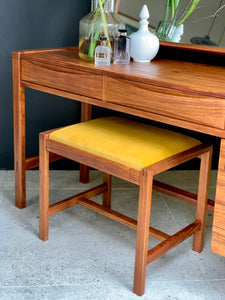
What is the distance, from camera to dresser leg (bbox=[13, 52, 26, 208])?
2.12 metres

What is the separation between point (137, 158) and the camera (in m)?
1.64

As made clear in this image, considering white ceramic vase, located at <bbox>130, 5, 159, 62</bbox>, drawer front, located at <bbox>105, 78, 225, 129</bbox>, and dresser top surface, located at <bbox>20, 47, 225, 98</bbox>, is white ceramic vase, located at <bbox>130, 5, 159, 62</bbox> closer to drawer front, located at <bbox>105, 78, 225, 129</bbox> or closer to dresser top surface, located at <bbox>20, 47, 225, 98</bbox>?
dresser top surface, located at <bbox>20, 47, 225, 98</bbox>

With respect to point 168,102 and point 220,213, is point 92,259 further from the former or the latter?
point 168,102

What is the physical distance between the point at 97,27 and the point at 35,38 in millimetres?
708

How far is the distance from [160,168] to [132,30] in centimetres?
89

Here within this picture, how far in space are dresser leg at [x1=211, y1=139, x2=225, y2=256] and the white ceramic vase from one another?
2.09 feet

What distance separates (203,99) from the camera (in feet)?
4.86

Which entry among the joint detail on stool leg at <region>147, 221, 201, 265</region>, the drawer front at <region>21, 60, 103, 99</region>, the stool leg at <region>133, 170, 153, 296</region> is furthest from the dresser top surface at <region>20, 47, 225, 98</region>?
the joint detail on stool leg at <region>147, 221, 201, 265</region>

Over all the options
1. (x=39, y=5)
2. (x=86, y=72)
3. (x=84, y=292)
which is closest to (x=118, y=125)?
(x=86, y=72)

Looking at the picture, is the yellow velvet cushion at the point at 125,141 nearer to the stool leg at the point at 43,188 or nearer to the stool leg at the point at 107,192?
the stool leg at the point at 43,188

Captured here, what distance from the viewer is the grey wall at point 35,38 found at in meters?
2.48

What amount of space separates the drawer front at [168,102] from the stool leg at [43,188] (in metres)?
0.37

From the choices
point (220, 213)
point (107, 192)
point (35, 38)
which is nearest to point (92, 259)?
point (107, 192)

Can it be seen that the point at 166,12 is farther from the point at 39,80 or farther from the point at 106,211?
the point at 106,211
